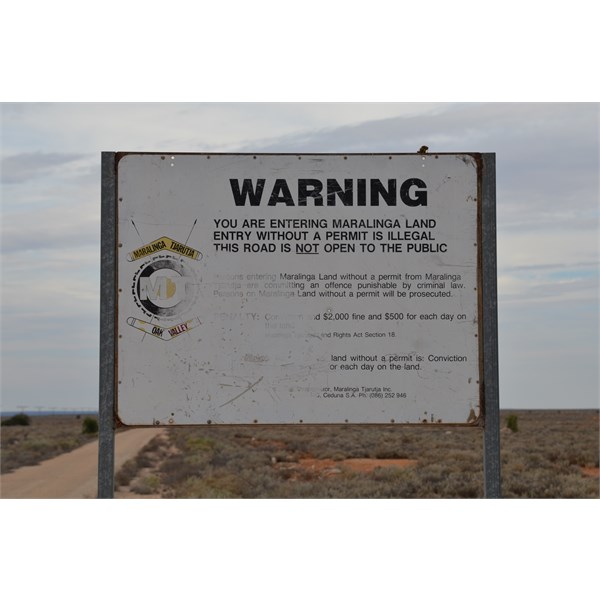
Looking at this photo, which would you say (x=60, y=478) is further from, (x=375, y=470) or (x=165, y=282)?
(x=165, y=282)

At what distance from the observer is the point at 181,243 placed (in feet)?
19.3

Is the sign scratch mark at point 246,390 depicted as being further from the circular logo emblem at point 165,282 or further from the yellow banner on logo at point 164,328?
the circular logo emblem at point 165,282

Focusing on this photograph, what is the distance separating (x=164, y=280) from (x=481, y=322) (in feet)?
8.63

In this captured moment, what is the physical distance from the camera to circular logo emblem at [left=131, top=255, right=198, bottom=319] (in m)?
5.87

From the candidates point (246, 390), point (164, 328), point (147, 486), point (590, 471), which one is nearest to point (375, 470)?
point (147, 486)

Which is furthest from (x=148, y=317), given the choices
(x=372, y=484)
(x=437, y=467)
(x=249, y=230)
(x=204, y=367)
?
(x=437, y=467)

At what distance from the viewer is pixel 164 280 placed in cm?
588

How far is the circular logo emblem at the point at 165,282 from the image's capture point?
19.3 feet

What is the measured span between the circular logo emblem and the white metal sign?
0.5 inches

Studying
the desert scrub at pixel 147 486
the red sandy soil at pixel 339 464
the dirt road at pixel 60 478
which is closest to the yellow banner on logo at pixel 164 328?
the dirt road at pixel 60 478

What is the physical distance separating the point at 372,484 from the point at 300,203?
579 inches

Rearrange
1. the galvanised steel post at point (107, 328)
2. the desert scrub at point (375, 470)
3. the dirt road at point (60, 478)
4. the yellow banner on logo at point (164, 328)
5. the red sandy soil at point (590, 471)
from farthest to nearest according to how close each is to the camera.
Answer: the red sandy soil at point (590, 471) → the dirt road at point (60, 478) → the desert scrub at point (375, 470) → the yellow banner on logo at point (164, 328) → the galvanised steel post at point (107, 328)

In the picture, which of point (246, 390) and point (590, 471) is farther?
point (590, 471)

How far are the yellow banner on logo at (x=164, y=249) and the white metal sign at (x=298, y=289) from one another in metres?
0.01
